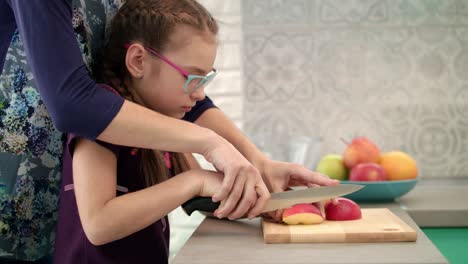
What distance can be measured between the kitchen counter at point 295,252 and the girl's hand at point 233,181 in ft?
0.19

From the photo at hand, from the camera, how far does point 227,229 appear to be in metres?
1.01

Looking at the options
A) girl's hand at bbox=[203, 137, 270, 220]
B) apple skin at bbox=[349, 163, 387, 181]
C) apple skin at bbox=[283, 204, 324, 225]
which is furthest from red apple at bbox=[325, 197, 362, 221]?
apple skin at bbox=[349, 163, 387, 181]

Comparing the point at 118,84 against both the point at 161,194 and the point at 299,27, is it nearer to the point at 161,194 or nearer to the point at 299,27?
the point at 161,194

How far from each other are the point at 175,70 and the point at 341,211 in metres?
0.37

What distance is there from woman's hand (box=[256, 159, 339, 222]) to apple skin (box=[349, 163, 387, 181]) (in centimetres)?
43

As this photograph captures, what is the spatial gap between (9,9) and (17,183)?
0.91ft

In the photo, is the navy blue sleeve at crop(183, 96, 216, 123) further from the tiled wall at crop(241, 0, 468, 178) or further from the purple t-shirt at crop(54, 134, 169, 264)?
the tiled wall at crop(241, 0, 468, 178)

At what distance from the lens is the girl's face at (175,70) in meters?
0.96

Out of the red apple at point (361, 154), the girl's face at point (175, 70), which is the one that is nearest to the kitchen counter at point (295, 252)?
the girl's face at point (175, 70)

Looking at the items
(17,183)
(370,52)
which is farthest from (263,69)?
(17,183)

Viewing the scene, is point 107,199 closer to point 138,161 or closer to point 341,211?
point 138,161

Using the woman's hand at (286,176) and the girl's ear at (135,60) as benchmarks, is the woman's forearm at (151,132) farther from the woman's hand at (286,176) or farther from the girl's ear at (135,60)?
the woman's hand at (286,176)

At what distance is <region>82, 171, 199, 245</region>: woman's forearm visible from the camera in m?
0.83

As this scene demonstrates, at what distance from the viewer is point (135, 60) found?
97 centimetres
